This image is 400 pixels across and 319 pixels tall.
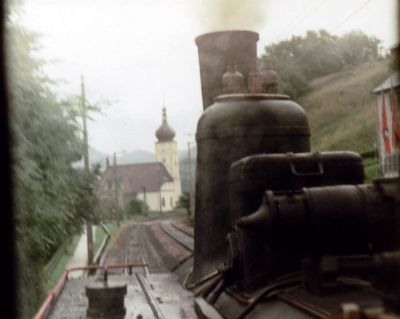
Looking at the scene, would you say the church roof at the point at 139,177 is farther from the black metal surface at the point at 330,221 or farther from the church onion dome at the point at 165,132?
the black metal surface at the point at 330,221

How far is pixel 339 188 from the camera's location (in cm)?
419

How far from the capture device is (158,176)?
7519 cm

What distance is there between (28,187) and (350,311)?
8.96 metres

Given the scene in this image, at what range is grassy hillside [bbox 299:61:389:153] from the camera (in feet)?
115

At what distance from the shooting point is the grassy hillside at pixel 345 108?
34938 mm

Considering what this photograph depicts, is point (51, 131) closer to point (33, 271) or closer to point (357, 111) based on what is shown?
point (33, 271)

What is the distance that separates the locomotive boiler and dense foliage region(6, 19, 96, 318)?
4023 mm

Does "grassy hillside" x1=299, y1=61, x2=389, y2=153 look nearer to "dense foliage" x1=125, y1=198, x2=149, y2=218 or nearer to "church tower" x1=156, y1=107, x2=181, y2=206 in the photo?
"dense foliage" x1=125, y1=198, x2=149, y2=218

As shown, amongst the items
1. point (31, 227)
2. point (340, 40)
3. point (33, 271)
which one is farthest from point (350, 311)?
point (340, 40)

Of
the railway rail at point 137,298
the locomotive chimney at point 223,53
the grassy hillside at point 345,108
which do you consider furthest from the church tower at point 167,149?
the locomotive chimney at point 223,53

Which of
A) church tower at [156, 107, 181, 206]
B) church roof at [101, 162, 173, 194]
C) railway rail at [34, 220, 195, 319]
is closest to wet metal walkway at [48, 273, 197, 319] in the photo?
railway rail at [34, 220, 195, 319]

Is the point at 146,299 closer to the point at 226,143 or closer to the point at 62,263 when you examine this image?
the point at 226,143

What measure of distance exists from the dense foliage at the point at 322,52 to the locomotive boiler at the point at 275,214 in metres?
46.3

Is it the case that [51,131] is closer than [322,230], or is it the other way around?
[322,230]
